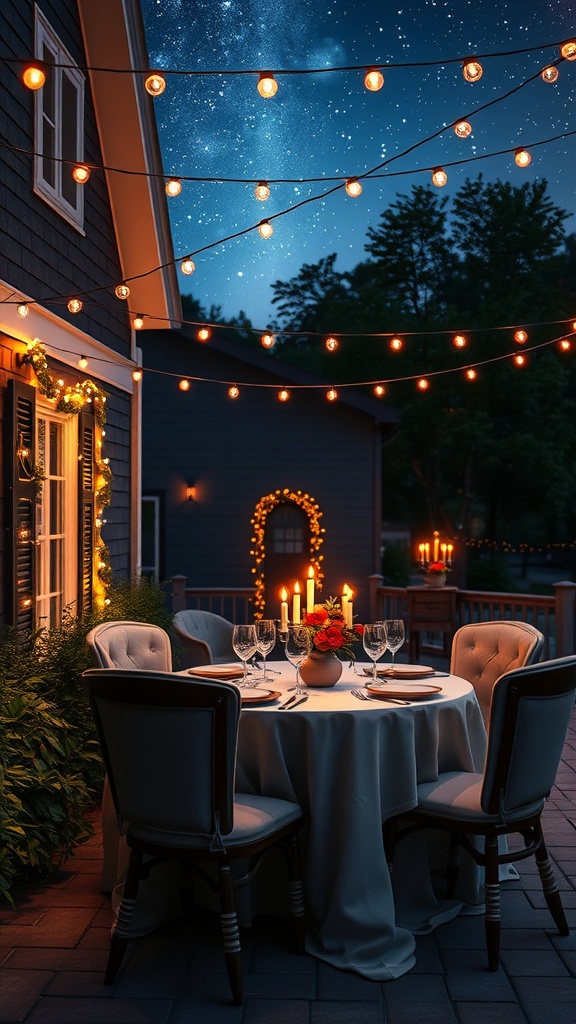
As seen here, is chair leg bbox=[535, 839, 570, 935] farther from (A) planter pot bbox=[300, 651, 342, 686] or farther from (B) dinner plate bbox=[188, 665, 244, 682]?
(B) dinner plate bbox=[188, 665, 244, 682]

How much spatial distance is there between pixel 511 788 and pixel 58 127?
16.2 feet

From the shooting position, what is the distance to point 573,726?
23.7 feet

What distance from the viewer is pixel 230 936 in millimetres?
2945

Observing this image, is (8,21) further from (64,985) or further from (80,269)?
(64,985)

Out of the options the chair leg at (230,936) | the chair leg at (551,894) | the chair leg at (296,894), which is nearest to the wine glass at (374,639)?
the chair leg at (296,894)

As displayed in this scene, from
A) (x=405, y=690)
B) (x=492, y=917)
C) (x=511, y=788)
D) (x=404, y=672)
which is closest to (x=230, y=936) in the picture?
(x=492, y=917)

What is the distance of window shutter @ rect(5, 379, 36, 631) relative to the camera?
5.01 m

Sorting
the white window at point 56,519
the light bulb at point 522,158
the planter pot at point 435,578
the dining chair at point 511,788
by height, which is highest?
the light bulb at point 522,158

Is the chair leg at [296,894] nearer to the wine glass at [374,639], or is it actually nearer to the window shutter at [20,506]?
the wine glass at [374,639]

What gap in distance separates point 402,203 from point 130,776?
2034 cm

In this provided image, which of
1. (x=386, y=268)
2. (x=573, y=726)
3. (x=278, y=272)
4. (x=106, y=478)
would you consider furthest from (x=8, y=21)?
(x=278, y=272)

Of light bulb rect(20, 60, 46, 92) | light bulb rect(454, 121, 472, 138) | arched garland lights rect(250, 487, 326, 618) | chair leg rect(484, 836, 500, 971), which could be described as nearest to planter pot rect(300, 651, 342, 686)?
chair leg rect(484, 836, 500, 971)

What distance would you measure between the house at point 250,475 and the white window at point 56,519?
6380 millimetres

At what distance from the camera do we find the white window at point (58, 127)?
5.66 m
